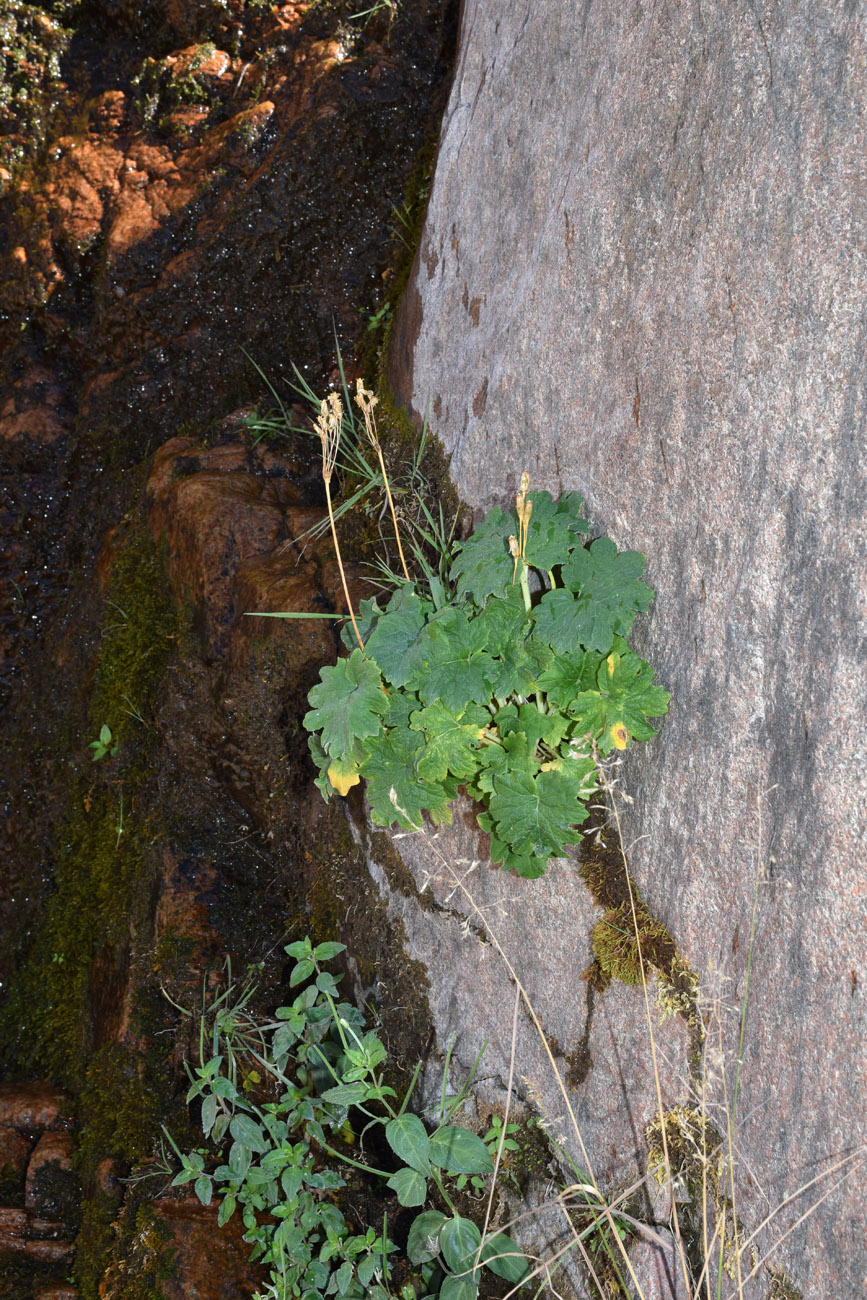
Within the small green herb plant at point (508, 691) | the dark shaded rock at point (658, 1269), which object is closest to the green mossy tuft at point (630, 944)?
the small green herb plant at point (508, 691)

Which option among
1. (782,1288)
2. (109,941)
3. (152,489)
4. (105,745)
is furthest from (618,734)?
(152,489)

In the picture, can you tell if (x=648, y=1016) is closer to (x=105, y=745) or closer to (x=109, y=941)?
(x=109, y=941)

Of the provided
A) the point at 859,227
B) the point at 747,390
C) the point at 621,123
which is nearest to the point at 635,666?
the point at 747,390

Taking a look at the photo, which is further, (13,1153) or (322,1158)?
(13,1153)

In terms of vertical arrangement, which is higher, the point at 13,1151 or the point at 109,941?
the point at 109,941

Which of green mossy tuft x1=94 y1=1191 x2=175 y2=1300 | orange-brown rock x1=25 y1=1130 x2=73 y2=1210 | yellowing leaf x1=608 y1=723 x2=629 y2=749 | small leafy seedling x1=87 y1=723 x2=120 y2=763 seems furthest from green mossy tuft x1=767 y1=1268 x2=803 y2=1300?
small leafy seedling x1=87 y1=723 x2=120 y2=763

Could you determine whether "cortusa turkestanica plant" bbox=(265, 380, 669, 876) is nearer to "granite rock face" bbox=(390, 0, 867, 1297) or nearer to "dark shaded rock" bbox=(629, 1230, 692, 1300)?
"granite rock face" bbox=(390, 0, 867, 1297)
